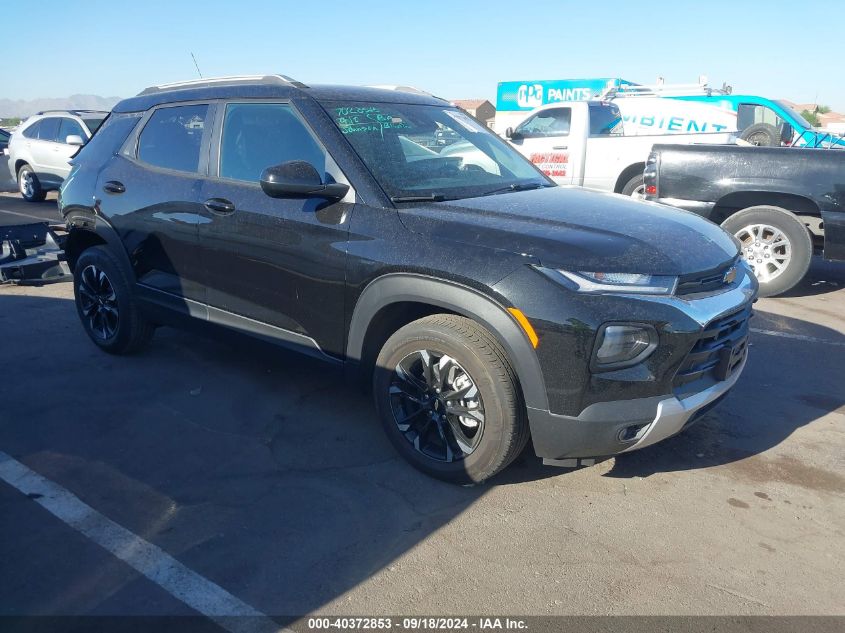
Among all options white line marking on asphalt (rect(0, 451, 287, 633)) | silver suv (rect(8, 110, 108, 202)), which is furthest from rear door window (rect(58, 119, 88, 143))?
white line marking on asphalt (rect(0, 451, 287, 633))

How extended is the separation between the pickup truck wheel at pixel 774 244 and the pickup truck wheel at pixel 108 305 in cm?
557

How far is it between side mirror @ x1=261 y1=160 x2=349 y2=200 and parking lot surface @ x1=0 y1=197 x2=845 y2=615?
3.06 feet

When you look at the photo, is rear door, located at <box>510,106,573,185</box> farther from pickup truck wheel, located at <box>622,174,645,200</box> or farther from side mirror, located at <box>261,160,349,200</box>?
side mirror, located at <box>261,160,349,200</box>

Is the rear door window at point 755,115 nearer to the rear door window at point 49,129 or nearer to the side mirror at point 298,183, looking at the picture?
the side mirror at point 298,183

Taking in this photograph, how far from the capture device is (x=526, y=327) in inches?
116

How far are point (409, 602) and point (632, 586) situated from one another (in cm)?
88

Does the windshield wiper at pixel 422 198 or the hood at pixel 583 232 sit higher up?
the windshield wiper at pixel 422 198

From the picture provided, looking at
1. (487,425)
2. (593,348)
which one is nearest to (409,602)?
(487,425)

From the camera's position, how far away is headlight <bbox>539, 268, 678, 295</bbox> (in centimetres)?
291

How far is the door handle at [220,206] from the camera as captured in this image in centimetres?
401

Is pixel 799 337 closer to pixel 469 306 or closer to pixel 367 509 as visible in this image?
pixel 469 306

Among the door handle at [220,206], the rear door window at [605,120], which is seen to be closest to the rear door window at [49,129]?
the rear door window at [605,120]

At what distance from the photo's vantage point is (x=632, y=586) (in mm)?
2746

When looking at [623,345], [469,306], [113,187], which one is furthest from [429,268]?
[113,187]
